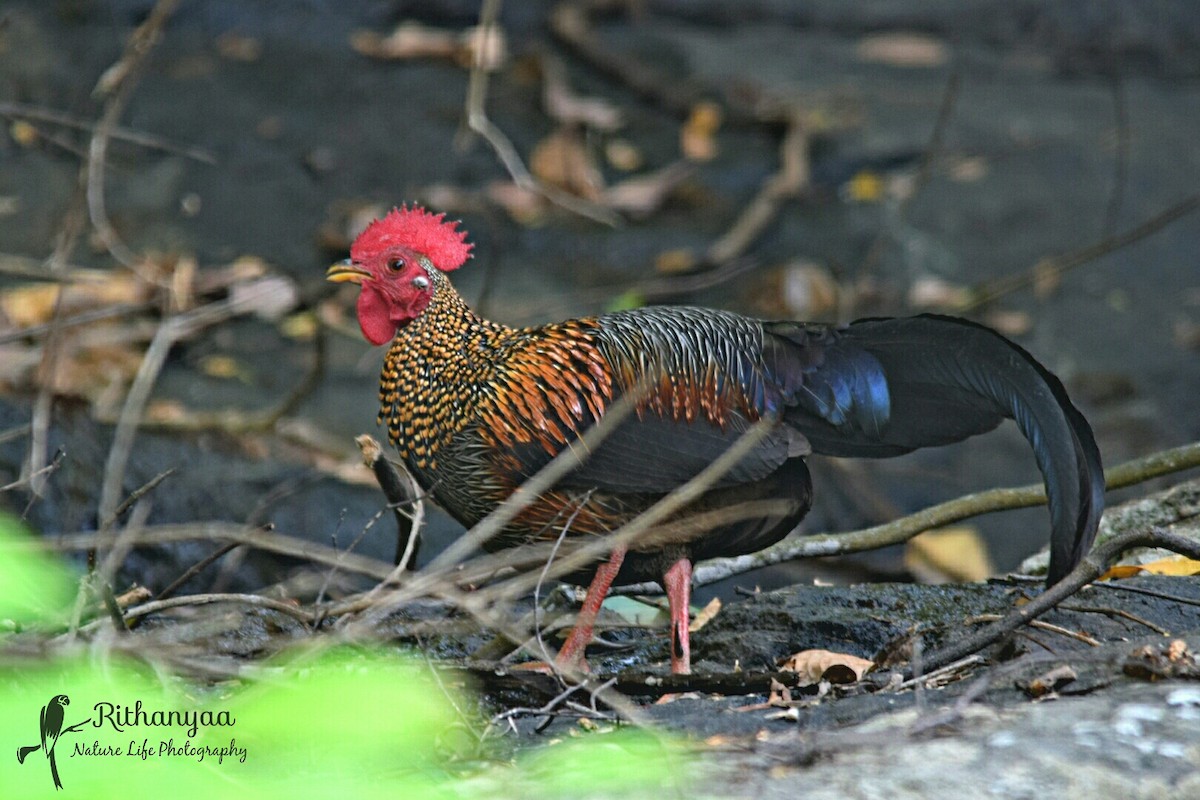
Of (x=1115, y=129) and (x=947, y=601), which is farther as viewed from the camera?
(x=1115, y=129)

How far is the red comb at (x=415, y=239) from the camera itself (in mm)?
3713

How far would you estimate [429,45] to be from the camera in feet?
33.1

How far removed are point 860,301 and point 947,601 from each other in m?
3.84

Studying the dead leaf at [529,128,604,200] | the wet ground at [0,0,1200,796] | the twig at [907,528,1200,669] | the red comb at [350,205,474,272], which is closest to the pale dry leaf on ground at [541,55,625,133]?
the wet ground at [0,0,1200,796]

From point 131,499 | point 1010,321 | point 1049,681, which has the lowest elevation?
point 1049,681

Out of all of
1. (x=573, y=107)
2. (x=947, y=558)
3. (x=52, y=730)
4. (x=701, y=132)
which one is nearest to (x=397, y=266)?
(x=52, y=730)

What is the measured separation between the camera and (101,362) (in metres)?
6.39

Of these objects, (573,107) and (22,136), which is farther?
(573,107)

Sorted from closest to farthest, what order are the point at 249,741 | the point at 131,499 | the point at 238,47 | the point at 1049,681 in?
the point at 249,741
the point at 131,499
the point at 1049,681
the point at 238,47

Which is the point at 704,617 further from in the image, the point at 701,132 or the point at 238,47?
the point at 238,47

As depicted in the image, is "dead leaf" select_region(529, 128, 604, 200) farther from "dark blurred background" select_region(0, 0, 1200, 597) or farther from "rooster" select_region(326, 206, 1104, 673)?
"rooster" select_region(326, 206, 1104, 673)

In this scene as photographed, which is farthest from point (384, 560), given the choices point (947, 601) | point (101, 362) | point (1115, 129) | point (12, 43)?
point (1115, 129)

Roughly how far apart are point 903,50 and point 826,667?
841cm

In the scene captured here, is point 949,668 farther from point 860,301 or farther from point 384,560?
point 860,301
